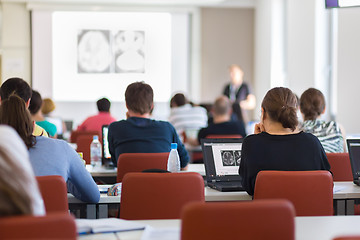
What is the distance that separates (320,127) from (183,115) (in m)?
3.43

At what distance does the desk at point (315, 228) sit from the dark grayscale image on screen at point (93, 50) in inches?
369

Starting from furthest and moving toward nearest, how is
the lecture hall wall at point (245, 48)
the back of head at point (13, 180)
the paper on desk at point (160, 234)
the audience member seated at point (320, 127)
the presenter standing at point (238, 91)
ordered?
the presenter standing at point (238, 91)
the lecture hall wall at point (245, 48)
the audience member seated at point (320, 127)
the paper on desk at point (160, 234)
the back of head at point (13, 180)

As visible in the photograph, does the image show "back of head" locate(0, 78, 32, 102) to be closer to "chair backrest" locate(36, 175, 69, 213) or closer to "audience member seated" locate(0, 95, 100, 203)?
"audience member seated" locate(0, 95, 100, 203)

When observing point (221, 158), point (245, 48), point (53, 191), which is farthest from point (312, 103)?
point (245, 48)

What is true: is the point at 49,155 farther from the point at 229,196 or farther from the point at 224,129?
the point at 224,129

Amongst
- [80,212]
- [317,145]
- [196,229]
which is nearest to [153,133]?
[80,212]

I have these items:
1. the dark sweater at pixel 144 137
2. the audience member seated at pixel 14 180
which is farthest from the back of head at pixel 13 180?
the dark sweater at pixel 144 137

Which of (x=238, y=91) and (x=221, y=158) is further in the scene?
(x=238, y=91)

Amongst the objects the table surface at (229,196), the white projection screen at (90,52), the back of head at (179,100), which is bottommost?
the table surface at (229,196)

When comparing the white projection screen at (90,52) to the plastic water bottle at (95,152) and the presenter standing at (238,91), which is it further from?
the plastic water bottle at (95,152)

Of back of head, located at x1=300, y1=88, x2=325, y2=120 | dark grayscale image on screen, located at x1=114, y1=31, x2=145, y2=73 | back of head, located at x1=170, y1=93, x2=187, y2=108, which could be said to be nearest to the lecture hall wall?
dark grayscale image on screen, located at x1=114, y1=31, x2=145, y2=73

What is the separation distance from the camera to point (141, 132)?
422cm

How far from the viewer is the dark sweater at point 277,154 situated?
312 cm

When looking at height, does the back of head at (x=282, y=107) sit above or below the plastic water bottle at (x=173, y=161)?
above
